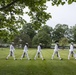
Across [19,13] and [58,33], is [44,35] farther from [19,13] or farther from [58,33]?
[19,13]

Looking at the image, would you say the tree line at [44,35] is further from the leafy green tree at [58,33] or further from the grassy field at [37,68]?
the grassy field at [37,68]

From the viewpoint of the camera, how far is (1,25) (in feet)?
89.1

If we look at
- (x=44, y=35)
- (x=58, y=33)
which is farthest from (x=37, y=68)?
(x=58, y=33)

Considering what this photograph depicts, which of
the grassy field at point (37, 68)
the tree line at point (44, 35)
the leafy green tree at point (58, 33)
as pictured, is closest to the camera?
the grassy field at point (37, 68)

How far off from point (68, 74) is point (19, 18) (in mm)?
11922

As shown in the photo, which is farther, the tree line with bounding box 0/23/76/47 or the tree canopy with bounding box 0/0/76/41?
the tree line with bounding box 0/23/76/47

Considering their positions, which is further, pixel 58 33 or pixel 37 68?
pixel 58 33

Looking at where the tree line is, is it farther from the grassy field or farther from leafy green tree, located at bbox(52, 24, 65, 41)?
the grassy field

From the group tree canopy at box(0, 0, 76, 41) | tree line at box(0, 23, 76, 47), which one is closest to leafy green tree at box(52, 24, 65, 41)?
tree line at box(0, 23, 76, 47)

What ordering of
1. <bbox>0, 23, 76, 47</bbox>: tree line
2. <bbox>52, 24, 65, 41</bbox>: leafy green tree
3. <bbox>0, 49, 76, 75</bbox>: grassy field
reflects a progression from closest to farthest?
<bbox>0, 49, 76, 75</bbox>: grassy field → <bbox>0, 23, 76, 47</bbox>: tree line → <bbox>52, 24, 65, 41</bbox>: leafy green tree

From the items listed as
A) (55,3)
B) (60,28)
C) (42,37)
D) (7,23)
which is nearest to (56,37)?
(60,28)

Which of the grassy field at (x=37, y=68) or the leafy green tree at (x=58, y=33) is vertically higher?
the leafy green tree at (x=58, y=33)

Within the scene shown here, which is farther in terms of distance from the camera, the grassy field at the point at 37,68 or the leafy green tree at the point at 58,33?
the leafy green tree at the point at 58,33

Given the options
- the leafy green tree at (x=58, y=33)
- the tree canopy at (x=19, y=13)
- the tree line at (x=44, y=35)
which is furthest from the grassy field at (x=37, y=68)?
the leafy green tree at (x=58, y=33)
